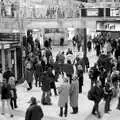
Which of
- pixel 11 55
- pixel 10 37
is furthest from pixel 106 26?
pixel 11 55

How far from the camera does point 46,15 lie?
2000 centimetres

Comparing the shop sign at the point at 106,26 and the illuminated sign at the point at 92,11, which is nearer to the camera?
the shop sign at the point at 106,26

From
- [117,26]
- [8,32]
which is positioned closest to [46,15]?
[8,32]

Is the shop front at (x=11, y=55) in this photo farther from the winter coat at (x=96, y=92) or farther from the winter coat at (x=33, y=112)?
the winter coat at (x=33, y=112)

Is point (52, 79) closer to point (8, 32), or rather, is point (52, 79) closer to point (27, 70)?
point (27, 70)

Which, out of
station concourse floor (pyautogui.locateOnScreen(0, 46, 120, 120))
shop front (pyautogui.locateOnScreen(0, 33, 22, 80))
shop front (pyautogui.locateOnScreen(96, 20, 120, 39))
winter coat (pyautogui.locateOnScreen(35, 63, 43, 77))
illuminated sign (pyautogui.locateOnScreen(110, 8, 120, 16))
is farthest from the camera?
illuminated sign (pyautogui.locateOnScreen(110, 8, 120, 16))

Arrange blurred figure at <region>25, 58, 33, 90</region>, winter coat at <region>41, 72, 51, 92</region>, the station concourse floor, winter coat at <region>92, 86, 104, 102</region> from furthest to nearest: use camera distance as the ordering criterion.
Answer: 1. blurred figure at <region>25, 58, 33, 90</region>
2. winter coat at <region>41, 72, 51, 92</region>
3. the station concourse floor
4. winter coat at <region>92, 86, 104, 102</region>

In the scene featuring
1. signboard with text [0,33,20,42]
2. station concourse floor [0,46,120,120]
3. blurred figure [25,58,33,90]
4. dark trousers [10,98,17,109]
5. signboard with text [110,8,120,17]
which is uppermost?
signboard with text [110,8,120,17]

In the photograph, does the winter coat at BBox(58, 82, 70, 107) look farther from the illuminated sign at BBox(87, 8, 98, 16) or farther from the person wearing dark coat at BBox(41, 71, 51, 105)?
the illuminated sign at BBox(87, 8, 98, 16)

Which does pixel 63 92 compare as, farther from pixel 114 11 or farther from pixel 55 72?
pixel 114 11

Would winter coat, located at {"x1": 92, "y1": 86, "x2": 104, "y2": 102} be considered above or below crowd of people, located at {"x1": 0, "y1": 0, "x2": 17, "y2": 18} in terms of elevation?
below

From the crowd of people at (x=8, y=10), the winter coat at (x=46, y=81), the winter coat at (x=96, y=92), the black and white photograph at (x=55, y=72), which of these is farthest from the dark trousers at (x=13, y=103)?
the crowd of people at (x=8, y=10)

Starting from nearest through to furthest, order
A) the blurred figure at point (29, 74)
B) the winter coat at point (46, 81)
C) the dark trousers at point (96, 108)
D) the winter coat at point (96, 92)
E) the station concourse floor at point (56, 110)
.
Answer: the winter coat at point (96, 92), the dark trousers at point (96, 108), the station concourse floor at point (56, 110), the winter coat at point (46, 81), the blurred figure at point (29, 74)

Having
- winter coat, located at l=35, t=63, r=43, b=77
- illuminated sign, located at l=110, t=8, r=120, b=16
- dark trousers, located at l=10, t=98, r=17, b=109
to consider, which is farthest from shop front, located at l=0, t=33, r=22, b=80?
illuminated sign, located at l=110, t=8, r=120, b=16
